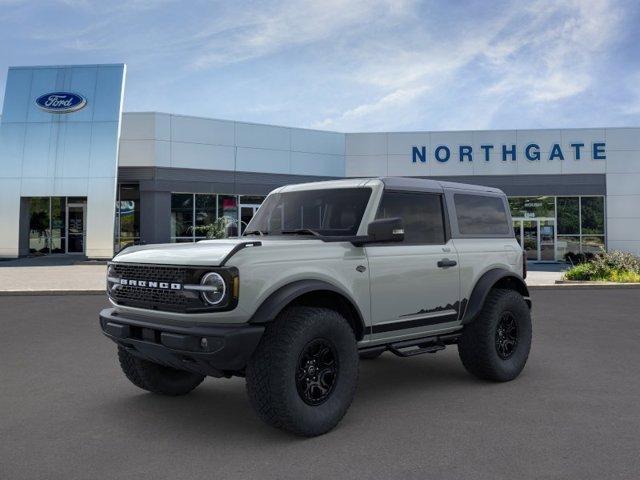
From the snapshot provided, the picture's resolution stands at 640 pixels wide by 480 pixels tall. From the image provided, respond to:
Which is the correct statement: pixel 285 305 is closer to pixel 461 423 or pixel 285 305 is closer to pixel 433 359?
pixel 461 423

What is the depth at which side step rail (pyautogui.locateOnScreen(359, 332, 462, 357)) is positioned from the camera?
517 cm

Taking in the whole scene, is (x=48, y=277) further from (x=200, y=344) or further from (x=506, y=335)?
(x=200, y=344)

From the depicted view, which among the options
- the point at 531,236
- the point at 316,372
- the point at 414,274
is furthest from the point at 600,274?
the point at 316,372

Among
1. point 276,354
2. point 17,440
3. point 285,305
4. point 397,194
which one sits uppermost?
point 397,194

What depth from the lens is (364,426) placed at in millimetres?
4676

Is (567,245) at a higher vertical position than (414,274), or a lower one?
higher

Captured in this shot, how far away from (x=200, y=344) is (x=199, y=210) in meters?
25.5

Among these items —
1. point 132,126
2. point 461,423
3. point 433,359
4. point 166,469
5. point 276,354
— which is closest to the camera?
point 166,469

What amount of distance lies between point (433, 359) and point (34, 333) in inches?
244

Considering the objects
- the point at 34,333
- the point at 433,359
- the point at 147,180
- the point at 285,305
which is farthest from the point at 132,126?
the point at 285,305

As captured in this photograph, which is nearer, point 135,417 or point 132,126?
point 135,417

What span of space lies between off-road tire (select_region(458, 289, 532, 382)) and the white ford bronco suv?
0.01 m

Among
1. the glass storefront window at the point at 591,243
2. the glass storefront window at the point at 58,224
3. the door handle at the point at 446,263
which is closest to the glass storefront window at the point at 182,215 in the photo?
the glass storefront window at the point at 58,224

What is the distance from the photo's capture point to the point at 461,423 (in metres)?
4.71
